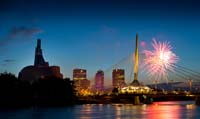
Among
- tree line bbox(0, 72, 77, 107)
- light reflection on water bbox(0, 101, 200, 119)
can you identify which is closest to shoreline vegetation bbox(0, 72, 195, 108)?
tree line bbox(0, 72, 77, 107)

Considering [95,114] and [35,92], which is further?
[35,92]

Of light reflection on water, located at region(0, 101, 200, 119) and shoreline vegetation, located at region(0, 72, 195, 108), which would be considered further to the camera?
shoreline vegetation, located at region(0, 72, 195, 108)

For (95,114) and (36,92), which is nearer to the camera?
(95,114)

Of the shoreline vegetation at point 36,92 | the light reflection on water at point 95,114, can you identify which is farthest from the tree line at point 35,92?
the light reflection on water at point 95,114

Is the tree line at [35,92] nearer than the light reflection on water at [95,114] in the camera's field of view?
No

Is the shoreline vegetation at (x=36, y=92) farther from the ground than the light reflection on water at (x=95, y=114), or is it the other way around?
the shoreline vegetation at (x=36, y=92)

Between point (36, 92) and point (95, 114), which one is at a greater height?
point (36, 92)

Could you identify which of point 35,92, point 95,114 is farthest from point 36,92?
point 95,114

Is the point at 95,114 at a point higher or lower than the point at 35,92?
lower

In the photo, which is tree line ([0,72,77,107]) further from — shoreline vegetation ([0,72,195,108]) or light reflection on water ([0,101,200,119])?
light reflection on water ([0,101,200,119])

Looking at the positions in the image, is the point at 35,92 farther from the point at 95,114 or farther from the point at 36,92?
the point at 95,114

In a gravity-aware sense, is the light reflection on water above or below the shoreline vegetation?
below

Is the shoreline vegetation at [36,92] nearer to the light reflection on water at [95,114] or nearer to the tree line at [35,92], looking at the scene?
the tree line at [35,92]
